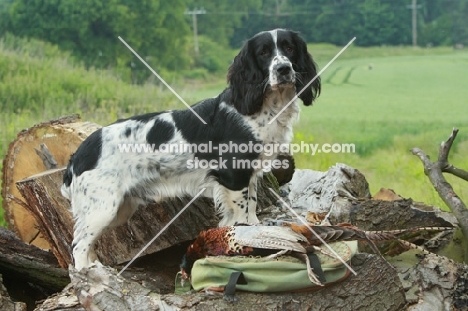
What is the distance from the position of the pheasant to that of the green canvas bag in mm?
48

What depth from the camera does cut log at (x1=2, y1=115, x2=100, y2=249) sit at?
4.75 m

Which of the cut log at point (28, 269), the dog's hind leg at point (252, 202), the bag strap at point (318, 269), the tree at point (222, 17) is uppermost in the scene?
the tree at point (222, 17)

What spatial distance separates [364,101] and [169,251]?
117 inches

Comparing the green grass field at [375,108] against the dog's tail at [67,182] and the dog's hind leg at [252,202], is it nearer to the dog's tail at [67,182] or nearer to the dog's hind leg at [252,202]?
the dog's hind leg at [252,202]

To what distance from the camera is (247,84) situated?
3.88 m

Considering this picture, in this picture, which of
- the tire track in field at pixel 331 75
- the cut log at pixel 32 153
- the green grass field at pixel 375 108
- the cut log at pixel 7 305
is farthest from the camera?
the tire track in field at pixel 331 75

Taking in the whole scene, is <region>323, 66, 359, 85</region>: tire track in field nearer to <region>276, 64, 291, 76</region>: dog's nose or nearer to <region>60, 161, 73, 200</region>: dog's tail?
<region>276, 64, 291, 76</region>: dog's nose

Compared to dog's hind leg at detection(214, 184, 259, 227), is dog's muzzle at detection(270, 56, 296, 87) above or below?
above

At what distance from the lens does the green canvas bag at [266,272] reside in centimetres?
290

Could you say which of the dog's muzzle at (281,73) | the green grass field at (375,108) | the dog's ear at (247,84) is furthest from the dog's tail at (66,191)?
the green grass field at (375,108)

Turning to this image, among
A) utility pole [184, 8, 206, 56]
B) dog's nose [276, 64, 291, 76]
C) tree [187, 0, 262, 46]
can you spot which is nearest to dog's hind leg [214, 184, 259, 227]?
dog's nose [276, 64, 291, 76]

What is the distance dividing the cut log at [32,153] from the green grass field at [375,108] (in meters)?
1.44

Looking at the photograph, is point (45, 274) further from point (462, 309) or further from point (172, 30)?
point (172, 30)

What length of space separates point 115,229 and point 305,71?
58.1 inches
